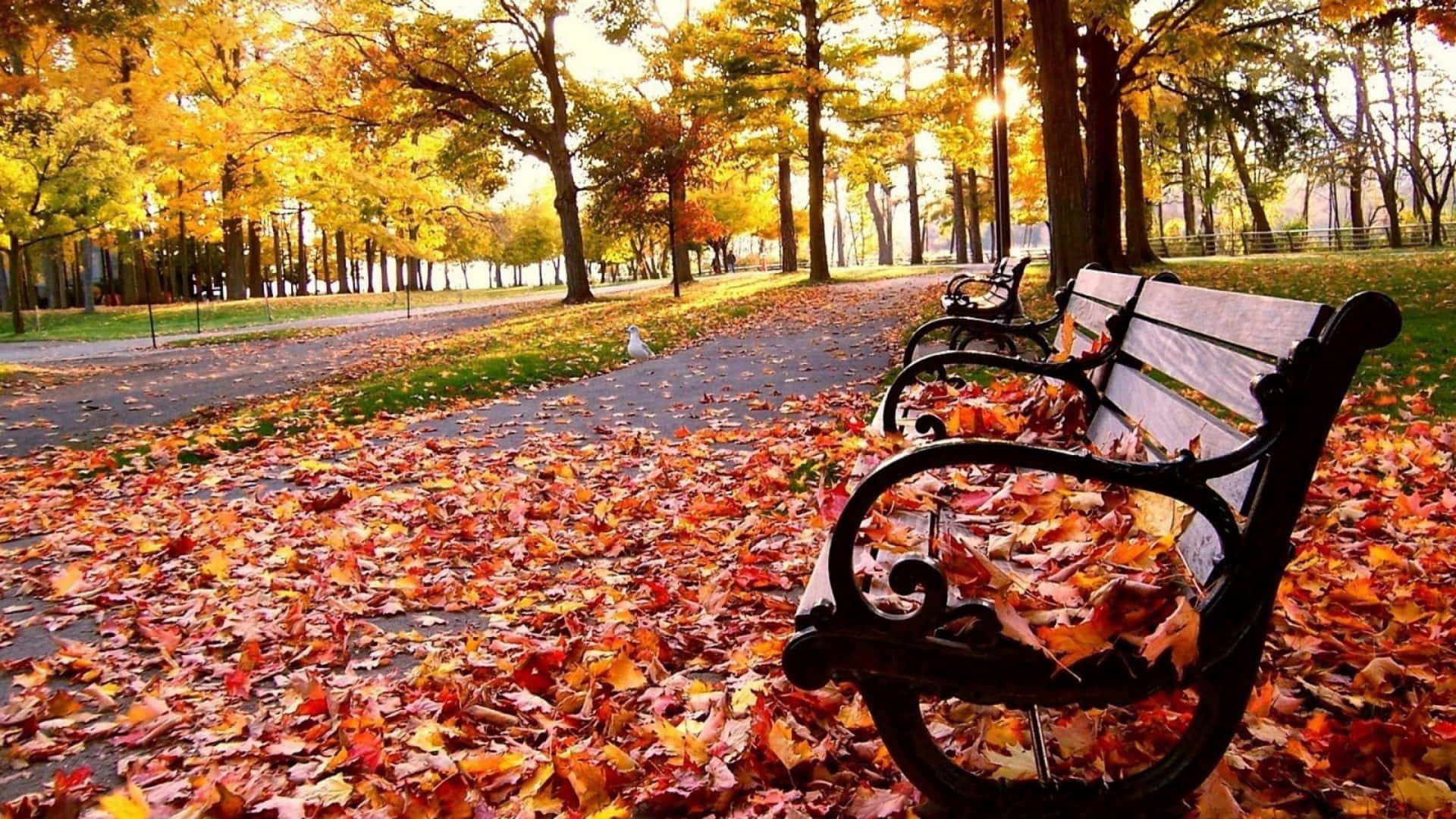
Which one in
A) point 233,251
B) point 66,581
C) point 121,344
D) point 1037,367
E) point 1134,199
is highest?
point 233,251

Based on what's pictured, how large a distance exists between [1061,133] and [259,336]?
16.7 meters

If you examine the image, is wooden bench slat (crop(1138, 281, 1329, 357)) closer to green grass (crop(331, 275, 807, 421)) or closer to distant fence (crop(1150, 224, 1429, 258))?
green grass (crop(331, 275, 807, 421))

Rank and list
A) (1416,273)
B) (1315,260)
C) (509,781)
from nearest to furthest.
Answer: (509,781) < (1416,273) < (1315,260)

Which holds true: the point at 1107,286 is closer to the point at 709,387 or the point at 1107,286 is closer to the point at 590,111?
the point at 709,387

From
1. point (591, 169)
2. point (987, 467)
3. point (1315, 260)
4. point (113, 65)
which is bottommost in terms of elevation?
point (987, 467)

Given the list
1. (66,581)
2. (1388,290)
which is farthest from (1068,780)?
(1388,290)

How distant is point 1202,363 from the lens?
91.9 inches

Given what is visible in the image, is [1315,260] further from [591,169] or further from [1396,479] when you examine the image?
[1396,479]

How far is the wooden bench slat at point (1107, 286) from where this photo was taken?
3.38 meters

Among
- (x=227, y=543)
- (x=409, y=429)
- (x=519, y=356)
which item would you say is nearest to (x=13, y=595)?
(x=227, y=543)

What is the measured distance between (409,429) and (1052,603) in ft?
21.5

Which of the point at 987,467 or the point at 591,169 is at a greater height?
the point at 591,169

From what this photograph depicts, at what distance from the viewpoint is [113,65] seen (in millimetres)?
29391

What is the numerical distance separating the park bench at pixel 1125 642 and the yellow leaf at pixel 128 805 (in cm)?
169
